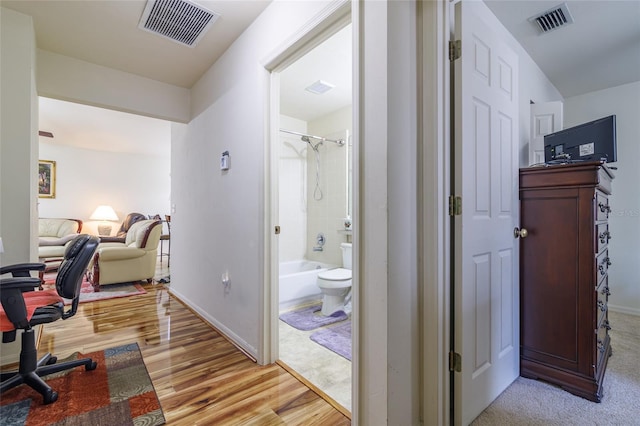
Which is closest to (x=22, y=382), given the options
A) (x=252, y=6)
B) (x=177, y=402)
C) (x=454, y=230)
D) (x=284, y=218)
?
(x=177, y=402)

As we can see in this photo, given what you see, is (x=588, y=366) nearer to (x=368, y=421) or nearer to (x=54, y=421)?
(x=368, y=421)

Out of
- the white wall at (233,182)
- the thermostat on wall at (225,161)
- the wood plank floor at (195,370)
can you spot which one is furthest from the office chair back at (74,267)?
the thermostat on wall at (225,161)

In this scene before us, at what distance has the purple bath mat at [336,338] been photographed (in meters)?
2.19

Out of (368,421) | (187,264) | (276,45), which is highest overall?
(276,45)

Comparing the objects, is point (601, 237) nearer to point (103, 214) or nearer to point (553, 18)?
point (553, 18)

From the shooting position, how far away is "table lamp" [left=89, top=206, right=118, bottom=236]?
6121mm

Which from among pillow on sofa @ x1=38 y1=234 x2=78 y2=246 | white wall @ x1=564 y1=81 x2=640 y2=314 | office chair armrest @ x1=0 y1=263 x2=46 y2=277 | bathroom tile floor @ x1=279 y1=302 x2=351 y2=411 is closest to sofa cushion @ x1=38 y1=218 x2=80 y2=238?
pillow on sofa @ x1=38 y1=234 x2=78 y2=246

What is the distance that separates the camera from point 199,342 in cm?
233

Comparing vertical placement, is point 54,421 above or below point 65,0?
below

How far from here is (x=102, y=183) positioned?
6406mm

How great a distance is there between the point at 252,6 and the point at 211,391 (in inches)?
96.3

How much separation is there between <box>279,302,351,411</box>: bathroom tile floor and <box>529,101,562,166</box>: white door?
7.19 feet

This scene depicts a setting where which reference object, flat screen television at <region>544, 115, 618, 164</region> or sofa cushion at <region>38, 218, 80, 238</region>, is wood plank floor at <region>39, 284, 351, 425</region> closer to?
flat screen television at <region>544, 115, 618, 164</region>

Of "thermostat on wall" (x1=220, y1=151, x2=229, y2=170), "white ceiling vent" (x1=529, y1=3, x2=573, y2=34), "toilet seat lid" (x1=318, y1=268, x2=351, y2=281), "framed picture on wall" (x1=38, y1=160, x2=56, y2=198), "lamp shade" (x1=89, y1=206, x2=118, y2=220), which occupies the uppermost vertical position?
"white ceiling vent" (x1=529, y1=3, x2=573, y2=34)
